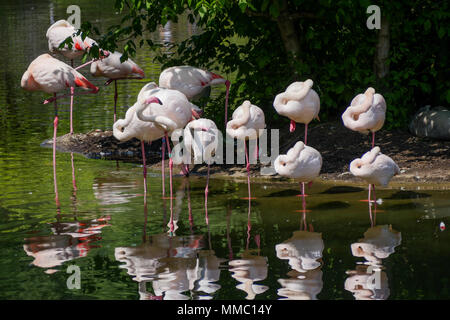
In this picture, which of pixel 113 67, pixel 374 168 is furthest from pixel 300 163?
pixel 113 67

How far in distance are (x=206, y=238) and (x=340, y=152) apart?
3.06m

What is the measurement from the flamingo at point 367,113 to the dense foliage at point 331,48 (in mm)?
1342

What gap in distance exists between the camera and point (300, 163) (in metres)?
7.32

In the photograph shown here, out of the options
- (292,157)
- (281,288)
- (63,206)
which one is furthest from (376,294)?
(63,206)

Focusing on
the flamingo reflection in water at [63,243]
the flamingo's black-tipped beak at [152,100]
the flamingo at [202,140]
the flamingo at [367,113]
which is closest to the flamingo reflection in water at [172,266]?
the flamingo reflection in water at [63,243]

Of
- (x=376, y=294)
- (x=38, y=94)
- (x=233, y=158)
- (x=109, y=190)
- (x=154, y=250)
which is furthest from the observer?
(x=38, y=94)

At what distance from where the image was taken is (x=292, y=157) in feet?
24.0

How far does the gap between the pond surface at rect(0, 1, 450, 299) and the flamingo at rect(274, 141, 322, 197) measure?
0.34 meters

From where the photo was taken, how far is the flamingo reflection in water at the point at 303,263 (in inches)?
205

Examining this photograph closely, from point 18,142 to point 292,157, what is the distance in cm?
493

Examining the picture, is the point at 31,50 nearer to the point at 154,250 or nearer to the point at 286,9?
the point at 286,9

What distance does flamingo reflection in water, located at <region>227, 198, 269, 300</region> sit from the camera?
5.29 m

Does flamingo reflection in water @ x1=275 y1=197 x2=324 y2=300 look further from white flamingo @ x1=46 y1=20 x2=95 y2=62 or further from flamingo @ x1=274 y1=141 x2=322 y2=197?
white flamingo @ x1=46 y1=20 x2=95 y2=62

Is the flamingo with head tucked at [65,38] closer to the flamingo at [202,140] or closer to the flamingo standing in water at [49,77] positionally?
the flamingo standing in water at [49,77]
